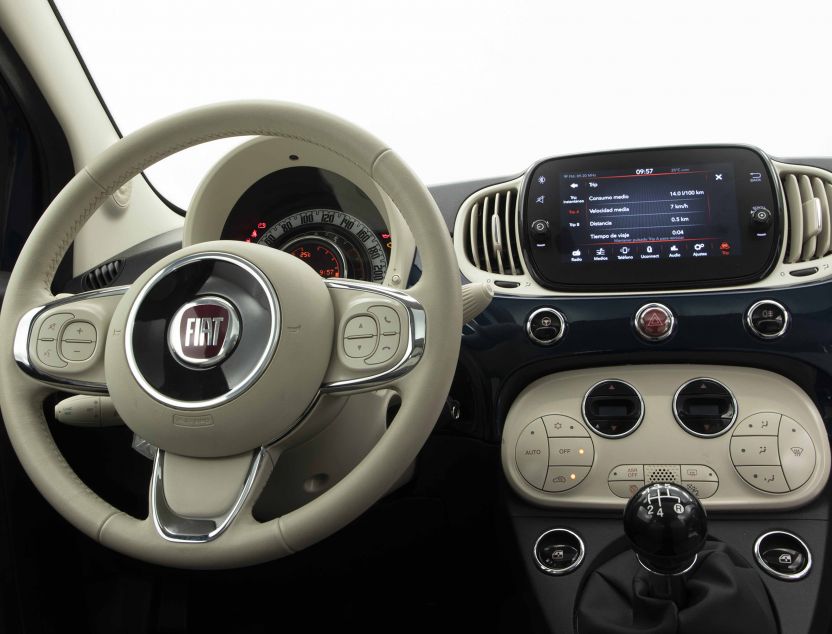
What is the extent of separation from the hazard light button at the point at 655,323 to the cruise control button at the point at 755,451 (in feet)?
0.76

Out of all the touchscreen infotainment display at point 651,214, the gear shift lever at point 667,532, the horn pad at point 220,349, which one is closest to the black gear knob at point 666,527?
the gear shift lever at point 667,532

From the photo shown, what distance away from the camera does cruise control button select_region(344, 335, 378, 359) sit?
0.92 metres

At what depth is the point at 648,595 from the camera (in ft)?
3.40

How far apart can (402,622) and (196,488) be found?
2.87 ft

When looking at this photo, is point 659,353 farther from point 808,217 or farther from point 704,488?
point 808,217

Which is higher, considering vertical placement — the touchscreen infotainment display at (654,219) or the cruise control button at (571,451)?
the touchscreen infotainment display at (654,219)

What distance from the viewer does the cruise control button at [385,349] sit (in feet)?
2.97

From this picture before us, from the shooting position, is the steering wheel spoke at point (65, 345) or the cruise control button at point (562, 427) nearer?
the steering wheel spoke at point (65, 345)

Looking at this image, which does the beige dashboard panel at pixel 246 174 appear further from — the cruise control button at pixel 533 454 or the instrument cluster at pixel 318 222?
the cruise control button at pixel 533 454

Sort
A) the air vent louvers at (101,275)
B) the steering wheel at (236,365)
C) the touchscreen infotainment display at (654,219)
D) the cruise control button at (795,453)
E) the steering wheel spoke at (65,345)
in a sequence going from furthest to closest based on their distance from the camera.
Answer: the air vent louvers at (101,275), the touchscreen infotainment display at (654,219), the cruise control button at (795,453), the steering wheel spoke at (65,345), the steering wheel at (236,365)

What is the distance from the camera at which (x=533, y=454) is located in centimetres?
140

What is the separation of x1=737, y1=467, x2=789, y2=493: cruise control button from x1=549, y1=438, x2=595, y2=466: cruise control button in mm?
269

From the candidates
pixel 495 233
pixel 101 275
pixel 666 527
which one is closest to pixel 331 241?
pixel 495 233

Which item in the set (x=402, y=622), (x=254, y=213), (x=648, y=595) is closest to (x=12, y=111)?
(x=254, y=213)
